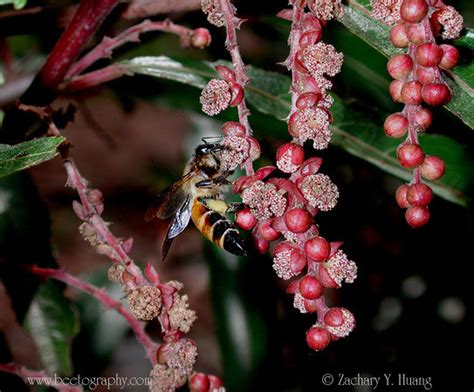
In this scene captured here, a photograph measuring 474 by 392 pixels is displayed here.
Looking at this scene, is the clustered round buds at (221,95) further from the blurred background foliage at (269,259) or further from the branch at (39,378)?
the branch at (39,378)

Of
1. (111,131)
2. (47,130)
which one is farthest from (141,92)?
(111,131)

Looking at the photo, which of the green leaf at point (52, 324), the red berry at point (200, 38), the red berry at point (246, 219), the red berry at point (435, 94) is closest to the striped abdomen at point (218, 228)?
the red berry at point (246, 219)

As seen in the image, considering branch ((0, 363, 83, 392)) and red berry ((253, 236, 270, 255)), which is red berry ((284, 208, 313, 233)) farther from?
branch ((0, 363, 83, 392))

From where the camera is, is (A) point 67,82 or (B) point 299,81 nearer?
(B) point 299,81

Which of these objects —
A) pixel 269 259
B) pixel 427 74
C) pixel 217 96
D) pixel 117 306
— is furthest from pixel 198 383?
pixel 269 259

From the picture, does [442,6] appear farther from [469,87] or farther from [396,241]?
[396,241]
